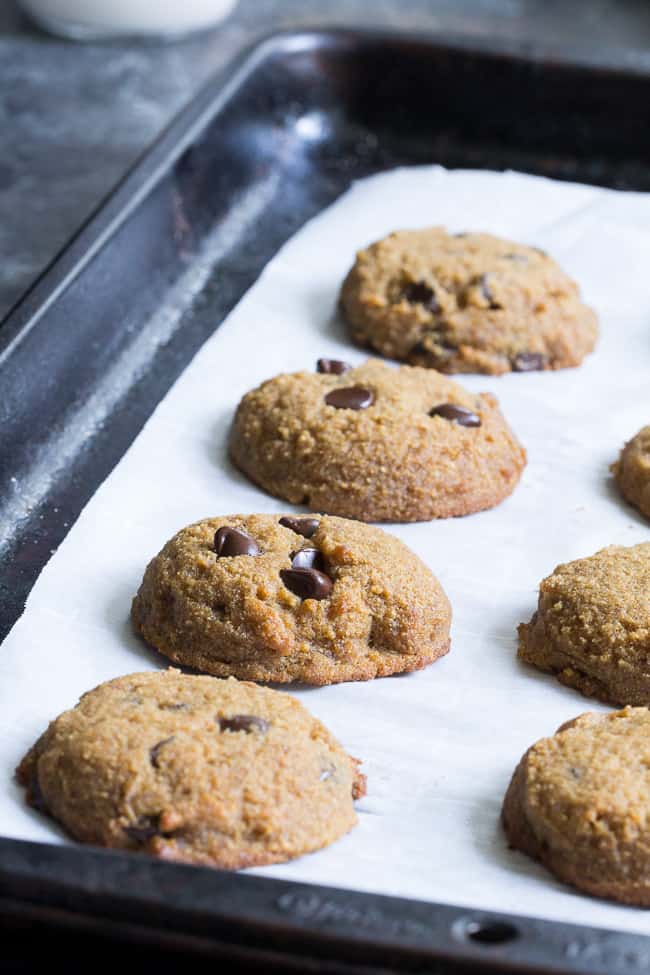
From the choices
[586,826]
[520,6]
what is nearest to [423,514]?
[586,826]

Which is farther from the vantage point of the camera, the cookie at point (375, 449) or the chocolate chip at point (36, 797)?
the cookie at point (375, 449)

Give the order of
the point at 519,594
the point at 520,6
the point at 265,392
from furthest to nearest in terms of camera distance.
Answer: the point at 520,6 < the point at 265,392 < the point at 519,594

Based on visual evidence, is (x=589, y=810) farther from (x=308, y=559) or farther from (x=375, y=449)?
(x=375, y=449)

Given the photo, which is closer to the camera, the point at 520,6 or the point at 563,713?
the point at 563,713

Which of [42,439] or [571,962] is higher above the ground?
[571,962]

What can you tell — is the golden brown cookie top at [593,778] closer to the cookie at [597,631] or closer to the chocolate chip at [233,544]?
the cookie at [597,631]

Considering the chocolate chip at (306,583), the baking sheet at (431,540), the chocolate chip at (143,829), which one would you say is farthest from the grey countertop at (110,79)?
the chocolate chip at (143,829)

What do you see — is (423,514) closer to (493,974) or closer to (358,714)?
(358,714)

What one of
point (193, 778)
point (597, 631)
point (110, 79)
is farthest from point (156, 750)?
point (110, 79)
